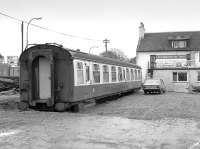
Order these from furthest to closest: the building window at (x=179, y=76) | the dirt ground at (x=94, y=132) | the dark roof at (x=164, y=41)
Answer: the dark roof at (x=164, y=41) → the building window at (x=179, y=76) → the dirt ground at (x=94, y=132)

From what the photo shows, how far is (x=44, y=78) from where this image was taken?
1656 centimetres

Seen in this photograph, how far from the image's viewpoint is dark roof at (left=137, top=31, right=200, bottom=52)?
183 feet

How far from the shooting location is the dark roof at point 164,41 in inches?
2195

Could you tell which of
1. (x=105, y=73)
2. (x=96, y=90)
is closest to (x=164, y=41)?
(x=105, y=73)

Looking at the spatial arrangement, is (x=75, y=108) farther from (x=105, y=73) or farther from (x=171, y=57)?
(x=171, y=57)

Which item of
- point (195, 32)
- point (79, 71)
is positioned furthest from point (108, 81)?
point (195, 32)

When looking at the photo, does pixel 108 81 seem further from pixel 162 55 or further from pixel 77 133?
pixel 162 55

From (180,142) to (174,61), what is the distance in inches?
1635

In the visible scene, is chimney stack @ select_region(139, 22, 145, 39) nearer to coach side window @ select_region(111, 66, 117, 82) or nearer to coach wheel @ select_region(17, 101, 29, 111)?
coach side window @ select_region(111, 66, 117, 82)

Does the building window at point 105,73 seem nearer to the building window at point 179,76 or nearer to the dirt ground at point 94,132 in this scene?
the dirt ground at point 94,132

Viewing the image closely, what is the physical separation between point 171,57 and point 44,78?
36.8 m

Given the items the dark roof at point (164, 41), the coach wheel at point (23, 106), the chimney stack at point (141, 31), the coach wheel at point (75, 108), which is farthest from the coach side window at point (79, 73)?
the chimney stack at point (141, 31)

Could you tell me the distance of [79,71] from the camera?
16625 mm

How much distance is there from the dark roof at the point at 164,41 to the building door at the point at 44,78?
40.0 meters
